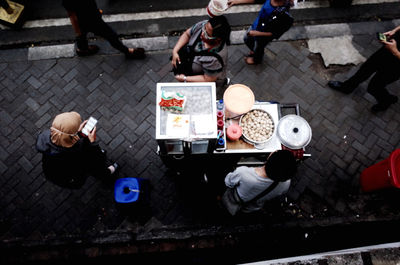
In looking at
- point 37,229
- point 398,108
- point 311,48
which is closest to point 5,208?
point 37,229

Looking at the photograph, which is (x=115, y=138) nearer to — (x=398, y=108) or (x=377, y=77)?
(x=377, y=77)

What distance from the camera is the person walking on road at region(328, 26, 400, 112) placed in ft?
Result: 14.0

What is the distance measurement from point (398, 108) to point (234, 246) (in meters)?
4.40

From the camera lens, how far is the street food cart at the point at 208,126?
3.30m

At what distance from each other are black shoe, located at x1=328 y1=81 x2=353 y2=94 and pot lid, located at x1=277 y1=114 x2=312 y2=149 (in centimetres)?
236

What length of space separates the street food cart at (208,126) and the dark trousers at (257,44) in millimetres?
1558

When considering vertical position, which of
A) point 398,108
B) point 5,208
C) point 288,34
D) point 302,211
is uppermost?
point 288,34

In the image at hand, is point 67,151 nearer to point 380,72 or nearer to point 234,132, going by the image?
point 234,132

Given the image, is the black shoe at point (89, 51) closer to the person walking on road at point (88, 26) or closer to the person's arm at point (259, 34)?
the person walking on road at point (88, 26)

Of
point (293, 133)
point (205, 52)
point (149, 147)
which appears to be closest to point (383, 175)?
point (293, 133)

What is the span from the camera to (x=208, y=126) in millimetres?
3324

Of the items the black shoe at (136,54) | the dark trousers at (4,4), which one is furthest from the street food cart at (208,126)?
the dark trousers at (4,4)

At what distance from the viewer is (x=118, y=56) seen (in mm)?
Result: 5844

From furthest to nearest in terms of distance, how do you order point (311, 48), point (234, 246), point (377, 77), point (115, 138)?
point (311, 48) → point (115, 138) → point (377, 77) → point (234, 246)
